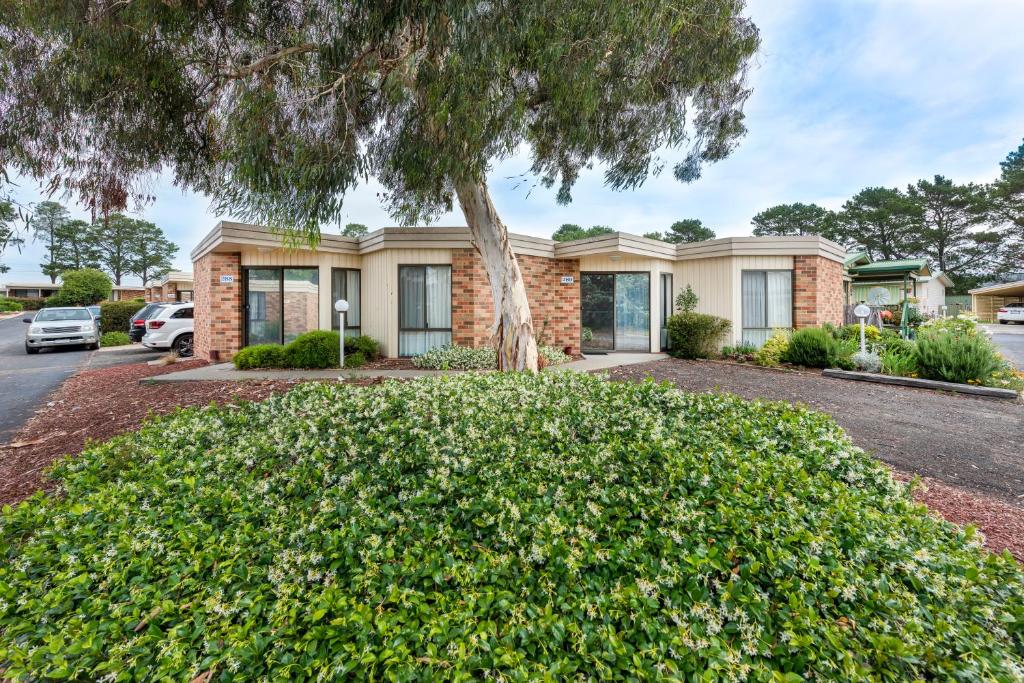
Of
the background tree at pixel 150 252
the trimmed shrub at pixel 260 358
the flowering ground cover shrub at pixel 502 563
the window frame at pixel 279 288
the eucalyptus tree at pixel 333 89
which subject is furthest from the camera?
the background tree at pixel 150 252

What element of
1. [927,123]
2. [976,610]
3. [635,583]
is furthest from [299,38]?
[927,123]

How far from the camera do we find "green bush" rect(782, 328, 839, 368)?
8538 millimetres

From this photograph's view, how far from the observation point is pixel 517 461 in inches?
105

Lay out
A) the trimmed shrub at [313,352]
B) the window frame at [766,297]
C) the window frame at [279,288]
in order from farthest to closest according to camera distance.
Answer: the window frame at [766,297]
the window frame at [279,288]
the trimmed shrub at [313,352]

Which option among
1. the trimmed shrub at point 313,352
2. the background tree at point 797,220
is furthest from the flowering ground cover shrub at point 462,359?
the background tree at point 797,220

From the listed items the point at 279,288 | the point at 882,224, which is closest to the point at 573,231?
the point at 882,224

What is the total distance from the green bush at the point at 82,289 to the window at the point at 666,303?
37.5 m

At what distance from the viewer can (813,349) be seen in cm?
876

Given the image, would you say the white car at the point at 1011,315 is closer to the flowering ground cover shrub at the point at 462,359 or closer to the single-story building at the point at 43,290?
the flowering ground cover shrub at the point at 462,359

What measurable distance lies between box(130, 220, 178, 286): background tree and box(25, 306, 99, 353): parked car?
37201 mm

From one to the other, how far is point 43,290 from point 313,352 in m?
55.8

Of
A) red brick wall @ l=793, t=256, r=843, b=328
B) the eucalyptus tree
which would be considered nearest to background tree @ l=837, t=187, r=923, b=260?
red brick wall @ l=793, t=256, r=843, b=328

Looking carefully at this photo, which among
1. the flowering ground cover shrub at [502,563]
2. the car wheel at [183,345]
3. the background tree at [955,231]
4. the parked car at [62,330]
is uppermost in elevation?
the background tree at [955,231]

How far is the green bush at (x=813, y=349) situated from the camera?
8.54 m
